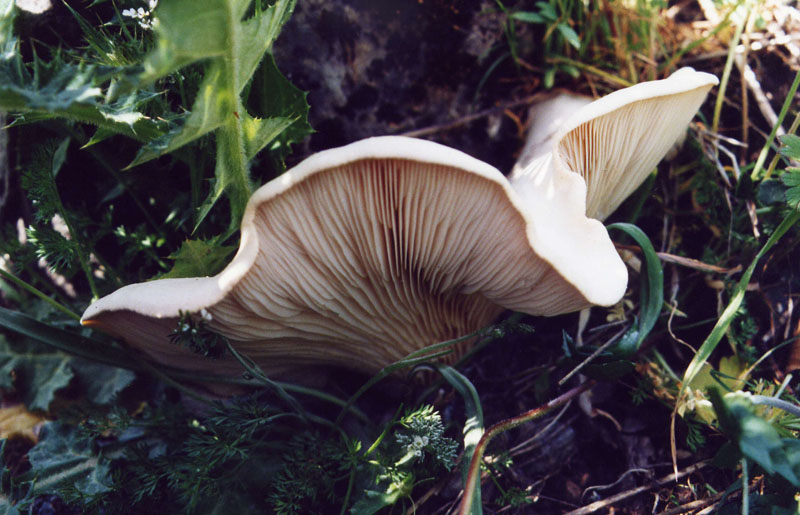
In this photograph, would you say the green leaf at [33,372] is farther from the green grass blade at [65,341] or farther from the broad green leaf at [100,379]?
the green grass blade at [65,341]

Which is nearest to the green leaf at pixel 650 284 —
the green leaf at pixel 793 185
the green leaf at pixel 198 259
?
the green leaf at pixel 793 185

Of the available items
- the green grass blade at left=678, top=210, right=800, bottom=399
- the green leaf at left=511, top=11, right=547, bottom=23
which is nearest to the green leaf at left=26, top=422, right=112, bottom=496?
the green grass blade at left=678, top=210, right=800, bottom=399

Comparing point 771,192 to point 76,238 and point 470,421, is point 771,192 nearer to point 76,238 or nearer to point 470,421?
point 470,421

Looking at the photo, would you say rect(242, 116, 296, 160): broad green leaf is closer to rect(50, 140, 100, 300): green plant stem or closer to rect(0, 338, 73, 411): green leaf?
rect(50, 140, 100, 300): green plant stem

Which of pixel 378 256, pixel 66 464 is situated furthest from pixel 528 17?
pixel 66 464

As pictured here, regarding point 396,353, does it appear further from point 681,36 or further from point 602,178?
point 681,36

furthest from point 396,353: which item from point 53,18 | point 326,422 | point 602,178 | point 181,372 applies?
point 53,18
